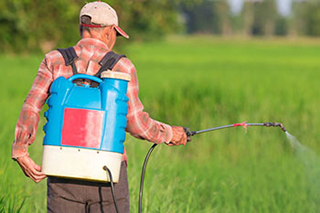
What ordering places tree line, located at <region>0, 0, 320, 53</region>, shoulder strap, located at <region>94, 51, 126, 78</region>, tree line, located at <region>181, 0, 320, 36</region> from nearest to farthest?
shoulder strap, located at <region>94, 51, 126, 78</region>
tree line, located at <region>0, 0, 320, 53</region>
tree line, located at <region>181, 0, 320, 36</region>

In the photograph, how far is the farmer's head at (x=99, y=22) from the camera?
2.69m

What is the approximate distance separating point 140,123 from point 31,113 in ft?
1.51

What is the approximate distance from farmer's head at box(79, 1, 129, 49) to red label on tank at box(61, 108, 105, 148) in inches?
15.5

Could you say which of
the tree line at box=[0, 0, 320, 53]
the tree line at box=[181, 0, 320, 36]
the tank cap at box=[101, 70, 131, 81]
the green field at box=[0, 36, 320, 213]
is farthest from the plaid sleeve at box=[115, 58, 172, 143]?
the tree line at box=[181, 0, 320, 36]

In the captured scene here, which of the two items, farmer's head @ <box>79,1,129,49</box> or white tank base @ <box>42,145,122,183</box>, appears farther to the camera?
farmer's head @ <box>79,1,129,49</box>

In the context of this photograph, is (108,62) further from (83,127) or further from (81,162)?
(81,162)

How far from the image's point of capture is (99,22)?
270 centimetres

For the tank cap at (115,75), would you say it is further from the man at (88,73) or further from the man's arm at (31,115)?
the man's arm at (31,115)

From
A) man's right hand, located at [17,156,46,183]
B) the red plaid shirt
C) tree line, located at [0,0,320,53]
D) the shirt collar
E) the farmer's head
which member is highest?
tree line, located at [0,0,320,53]

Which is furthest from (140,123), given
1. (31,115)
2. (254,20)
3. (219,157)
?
(254,20)

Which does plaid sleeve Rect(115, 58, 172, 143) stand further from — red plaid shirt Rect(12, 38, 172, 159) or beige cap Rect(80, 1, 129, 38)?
beige cap Rect(80, 1, 129, 38)

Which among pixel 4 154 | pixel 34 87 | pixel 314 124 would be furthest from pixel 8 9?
pixel 34 87

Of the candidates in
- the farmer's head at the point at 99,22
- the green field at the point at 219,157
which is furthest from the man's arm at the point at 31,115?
the green field at the point at 219,157

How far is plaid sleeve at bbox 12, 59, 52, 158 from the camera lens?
265 cm
